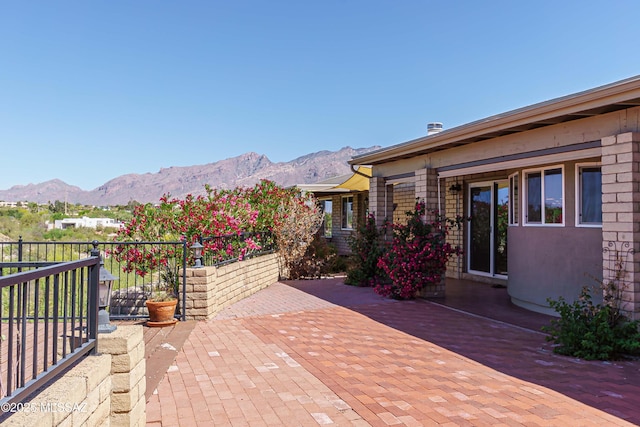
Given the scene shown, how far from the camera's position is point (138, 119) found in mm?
65000

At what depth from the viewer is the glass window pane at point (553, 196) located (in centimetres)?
768

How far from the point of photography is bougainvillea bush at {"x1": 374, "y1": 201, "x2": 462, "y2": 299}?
927 centimetres

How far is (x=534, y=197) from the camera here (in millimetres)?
8289

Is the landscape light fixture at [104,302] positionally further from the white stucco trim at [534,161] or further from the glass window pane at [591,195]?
the glass window pane at [591,195]

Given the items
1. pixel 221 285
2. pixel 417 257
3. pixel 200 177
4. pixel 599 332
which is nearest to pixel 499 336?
pixel 599 332

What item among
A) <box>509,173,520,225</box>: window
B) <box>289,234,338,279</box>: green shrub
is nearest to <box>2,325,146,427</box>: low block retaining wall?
<box>509,173,520,225</box>: window

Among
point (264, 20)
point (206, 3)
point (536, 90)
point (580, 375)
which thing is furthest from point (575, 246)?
point (536, 90)

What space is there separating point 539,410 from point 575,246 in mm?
4171

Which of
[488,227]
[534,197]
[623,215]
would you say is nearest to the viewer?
[623,215]

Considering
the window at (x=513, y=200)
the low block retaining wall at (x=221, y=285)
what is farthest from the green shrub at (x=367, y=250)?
the window at (x=513, y=200)

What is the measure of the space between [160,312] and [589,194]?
272 inches

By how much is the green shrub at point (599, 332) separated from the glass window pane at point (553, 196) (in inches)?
80.5

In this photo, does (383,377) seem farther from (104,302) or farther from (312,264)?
(312,264)

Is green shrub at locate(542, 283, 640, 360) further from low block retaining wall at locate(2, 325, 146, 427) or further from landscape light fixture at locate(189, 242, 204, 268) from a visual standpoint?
landscape light fixture at locate(189, 242, 204, 268)
